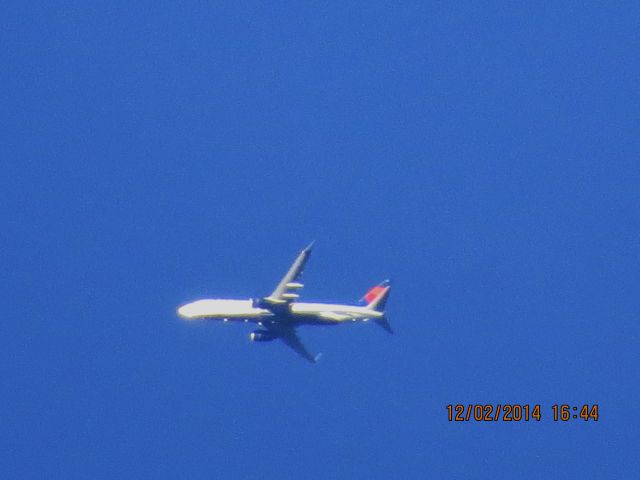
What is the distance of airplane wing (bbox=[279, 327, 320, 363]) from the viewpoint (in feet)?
390

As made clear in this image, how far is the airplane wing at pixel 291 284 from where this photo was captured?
110562mm

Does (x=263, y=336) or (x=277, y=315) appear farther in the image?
(x=263, y=336)

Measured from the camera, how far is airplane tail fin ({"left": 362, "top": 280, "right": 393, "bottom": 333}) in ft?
395

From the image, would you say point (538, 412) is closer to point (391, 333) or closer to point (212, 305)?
point (391, 333)

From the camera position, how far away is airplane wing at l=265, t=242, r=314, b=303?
11056cm

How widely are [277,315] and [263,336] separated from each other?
4365mm

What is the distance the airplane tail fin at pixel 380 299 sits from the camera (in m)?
120

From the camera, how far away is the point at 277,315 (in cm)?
11612

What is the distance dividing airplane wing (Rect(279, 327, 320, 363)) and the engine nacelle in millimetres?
887

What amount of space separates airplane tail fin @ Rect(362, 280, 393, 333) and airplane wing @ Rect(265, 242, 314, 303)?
33.9 ft

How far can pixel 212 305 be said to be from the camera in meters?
120

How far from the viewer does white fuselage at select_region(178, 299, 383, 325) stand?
116750mm

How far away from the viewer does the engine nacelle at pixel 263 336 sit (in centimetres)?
11938

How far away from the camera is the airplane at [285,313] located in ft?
375
